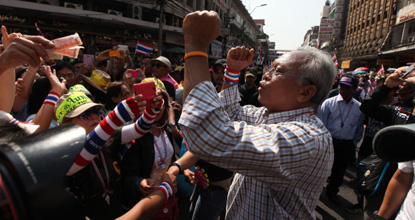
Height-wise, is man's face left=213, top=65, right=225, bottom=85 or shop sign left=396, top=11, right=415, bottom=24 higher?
shop sign left=396, top=11, right=415, bottom=24

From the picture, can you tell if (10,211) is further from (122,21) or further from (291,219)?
(122,21)

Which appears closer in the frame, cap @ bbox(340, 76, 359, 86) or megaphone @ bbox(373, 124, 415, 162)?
megaphone @ bbox(373, 124, 415, 162)

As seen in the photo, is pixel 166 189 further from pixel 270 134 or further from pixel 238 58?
pixel 238 58

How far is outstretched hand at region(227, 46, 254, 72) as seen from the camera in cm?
148

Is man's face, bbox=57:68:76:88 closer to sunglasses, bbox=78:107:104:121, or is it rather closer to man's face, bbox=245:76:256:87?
sunglasses, bbox=78:107:104:121

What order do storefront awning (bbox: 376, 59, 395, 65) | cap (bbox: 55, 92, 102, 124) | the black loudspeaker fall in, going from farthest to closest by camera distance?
storefront awning (bbox: 376, 59, 395, 65)
cap (bbox: 55, 92, 102, 124)
the black loudspeaker

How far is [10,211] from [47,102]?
6.10 ft

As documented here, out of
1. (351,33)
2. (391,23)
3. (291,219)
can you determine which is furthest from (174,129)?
(351,33)

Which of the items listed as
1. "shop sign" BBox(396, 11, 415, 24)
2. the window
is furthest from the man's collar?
"shop sign" BBox(396, 11, 415, 24)

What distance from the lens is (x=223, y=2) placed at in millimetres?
38312

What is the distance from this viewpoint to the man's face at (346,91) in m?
3.95

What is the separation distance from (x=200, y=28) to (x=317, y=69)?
0.62 meters

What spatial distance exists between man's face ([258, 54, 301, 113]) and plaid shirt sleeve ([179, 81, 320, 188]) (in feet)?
0.88

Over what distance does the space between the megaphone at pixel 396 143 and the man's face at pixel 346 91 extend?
3398 mm
